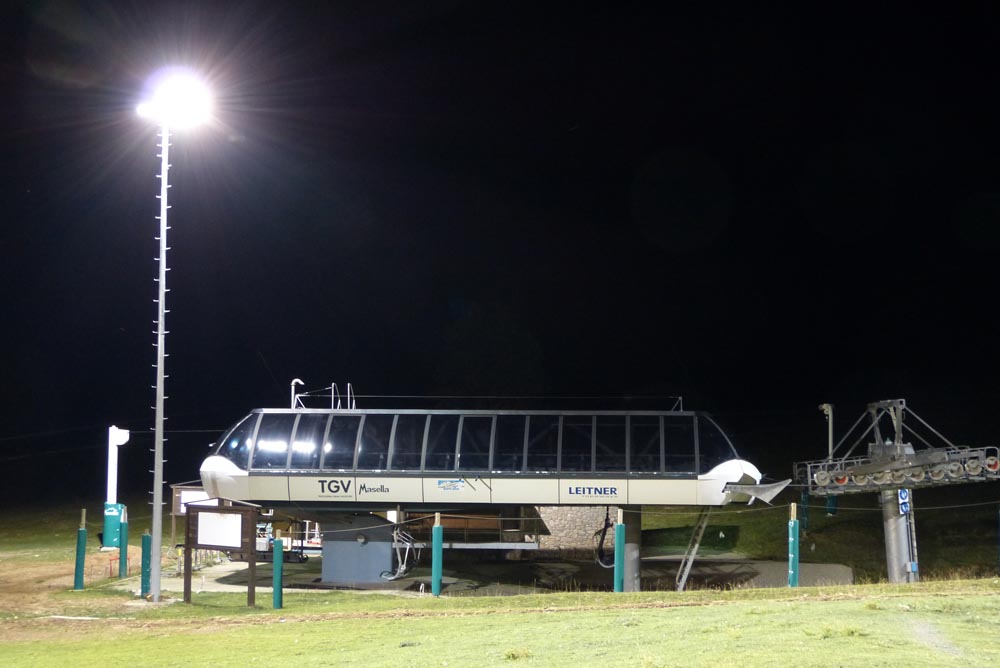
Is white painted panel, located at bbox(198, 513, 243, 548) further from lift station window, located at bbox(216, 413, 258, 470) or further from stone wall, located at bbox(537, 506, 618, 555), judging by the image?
stone wall, located at bbox(537, 506, 618, 555)

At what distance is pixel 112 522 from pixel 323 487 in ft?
25.3

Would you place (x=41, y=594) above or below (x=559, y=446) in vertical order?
below

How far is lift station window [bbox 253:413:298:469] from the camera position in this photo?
2584 cm

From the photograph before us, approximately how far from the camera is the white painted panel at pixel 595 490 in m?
25.0

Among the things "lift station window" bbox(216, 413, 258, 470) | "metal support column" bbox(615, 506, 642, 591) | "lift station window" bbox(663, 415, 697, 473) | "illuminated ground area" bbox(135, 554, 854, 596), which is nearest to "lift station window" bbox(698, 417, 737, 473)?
"lift station window" bbox(663, 415, 697, 473)

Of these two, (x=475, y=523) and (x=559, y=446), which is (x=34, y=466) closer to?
(x=475, y=523)

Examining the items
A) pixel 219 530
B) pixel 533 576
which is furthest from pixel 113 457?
pixel 533 576

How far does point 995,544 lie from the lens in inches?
1192

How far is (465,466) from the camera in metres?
25.4

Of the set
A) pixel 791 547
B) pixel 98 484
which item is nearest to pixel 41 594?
pixel 791 547

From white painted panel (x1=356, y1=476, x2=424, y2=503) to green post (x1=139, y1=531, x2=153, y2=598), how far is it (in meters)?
5.51

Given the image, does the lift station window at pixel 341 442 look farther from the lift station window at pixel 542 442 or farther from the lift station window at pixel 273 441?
the lift station window at pixel 542 442

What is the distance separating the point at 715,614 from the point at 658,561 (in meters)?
18.7

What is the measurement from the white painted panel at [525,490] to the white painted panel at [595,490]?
33cm
